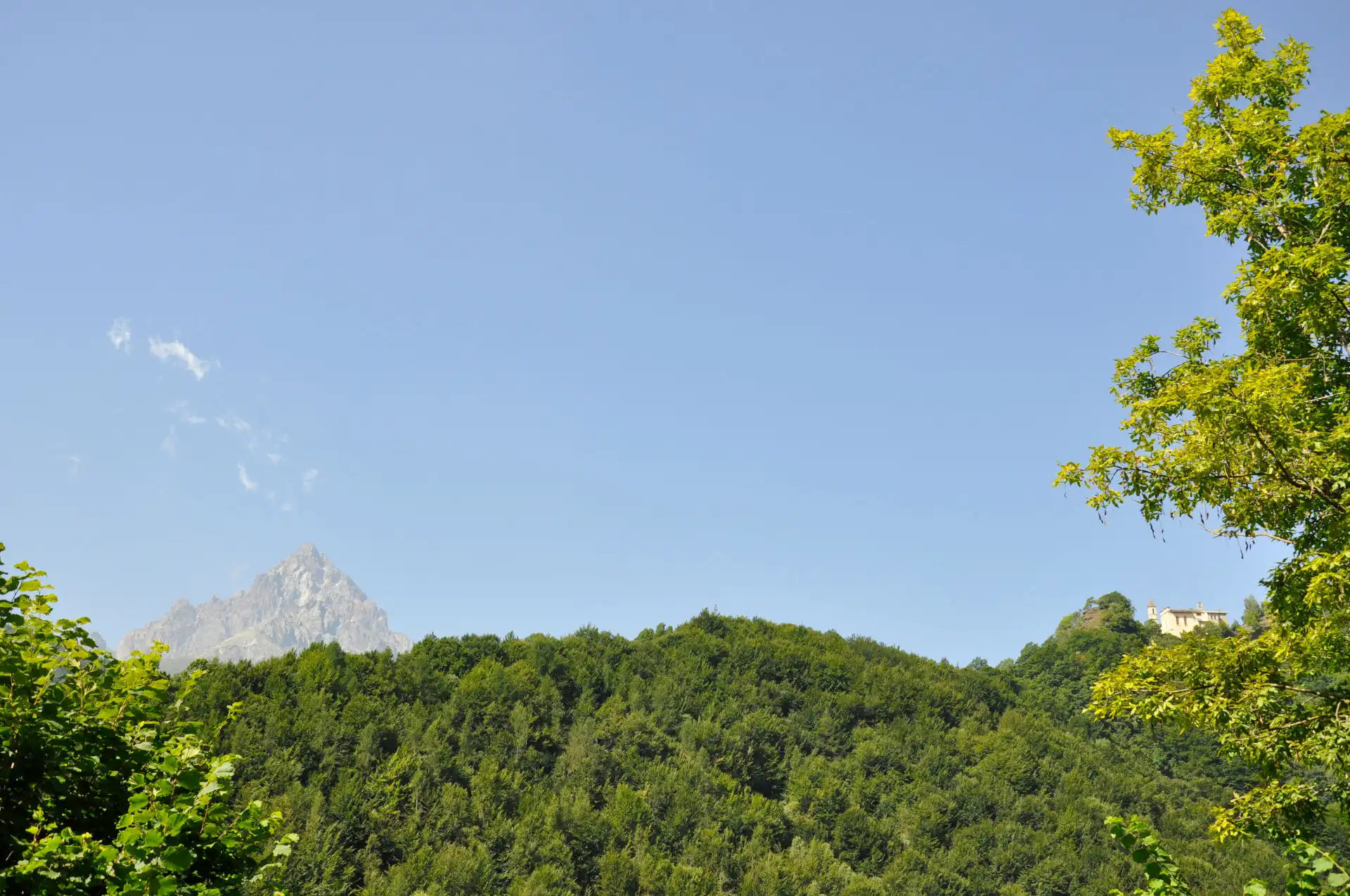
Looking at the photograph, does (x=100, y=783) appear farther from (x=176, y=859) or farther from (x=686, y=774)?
(x=686, y=774)

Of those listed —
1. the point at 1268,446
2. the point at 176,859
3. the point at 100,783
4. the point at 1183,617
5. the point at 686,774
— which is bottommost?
the point at 176,859

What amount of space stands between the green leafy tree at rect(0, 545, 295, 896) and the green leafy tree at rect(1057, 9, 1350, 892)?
7941mm

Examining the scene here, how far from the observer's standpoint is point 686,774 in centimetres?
4341

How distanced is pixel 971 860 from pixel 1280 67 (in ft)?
142

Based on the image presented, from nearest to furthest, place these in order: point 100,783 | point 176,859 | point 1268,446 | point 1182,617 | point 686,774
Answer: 1. point 176,859
2. point 100,783
3. point 1268,446
4. point 686,774
5. point 1182,617

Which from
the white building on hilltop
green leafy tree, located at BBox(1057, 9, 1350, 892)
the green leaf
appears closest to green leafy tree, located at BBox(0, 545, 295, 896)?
the green leaf

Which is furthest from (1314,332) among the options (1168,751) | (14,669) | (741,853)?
(1168,751)

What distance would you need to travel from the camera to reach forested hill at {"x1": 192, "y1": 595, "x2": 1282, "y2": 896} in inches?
1321

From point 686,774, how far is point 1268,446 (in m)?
39.9

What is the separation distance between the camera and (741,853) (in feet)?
127

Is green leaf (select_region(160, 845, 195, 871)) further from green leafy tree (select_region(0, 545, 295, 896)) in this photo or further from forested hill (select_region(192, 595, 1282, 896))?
forested hill (select_region(192, 595, 1282, 896))

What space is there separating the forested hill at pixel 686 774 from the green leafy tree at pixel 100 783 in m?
23.9

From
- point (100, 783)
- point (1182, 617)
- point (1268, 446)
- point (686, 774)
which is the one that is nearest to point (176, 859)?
point (100, 783)

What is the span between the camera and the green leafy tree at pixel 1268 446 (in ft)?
24.9
